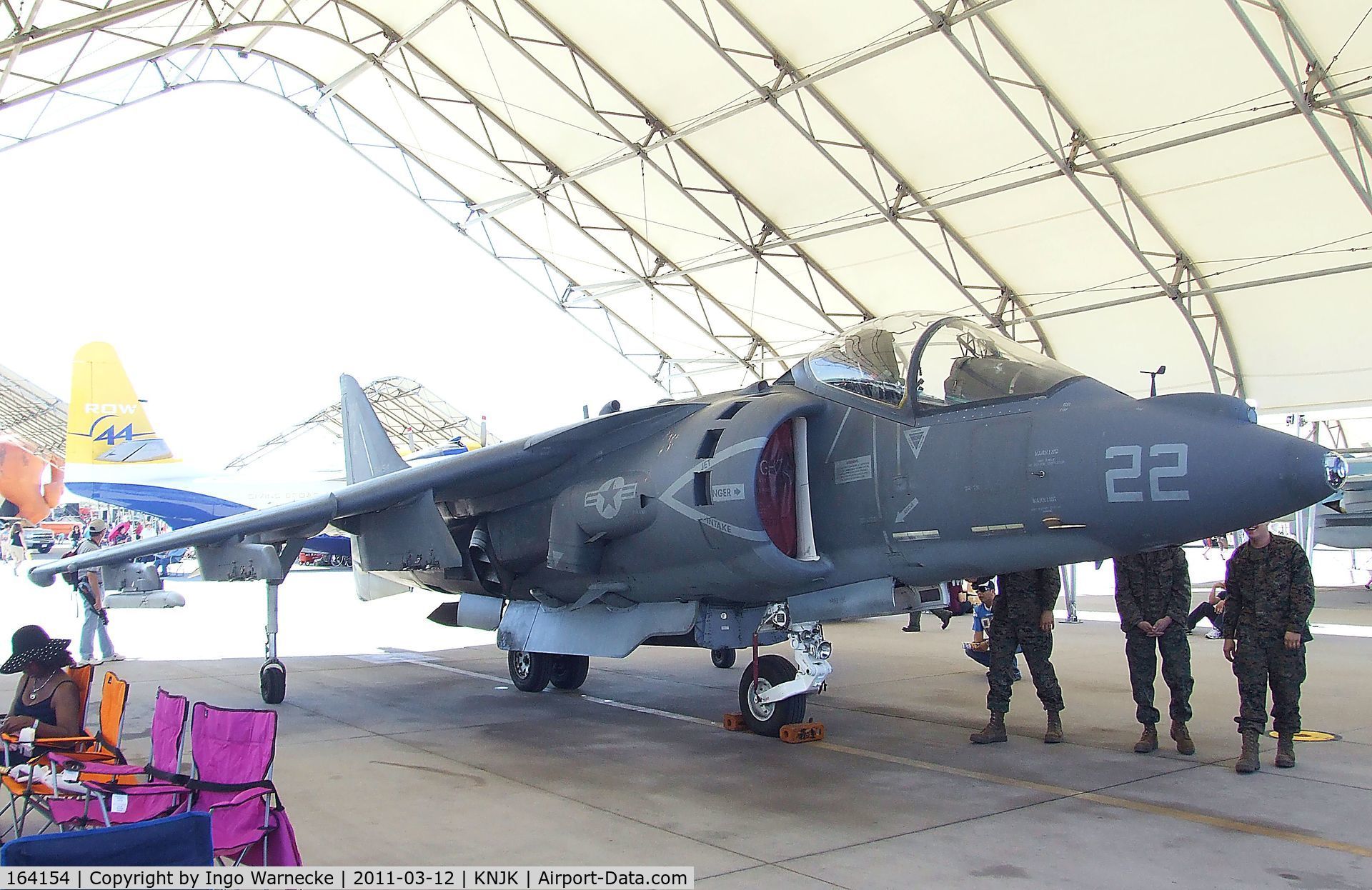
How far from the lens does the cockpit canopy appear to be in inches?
218

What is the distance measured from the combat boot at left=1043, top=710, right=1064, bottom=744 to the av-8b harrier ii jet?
1.05 m

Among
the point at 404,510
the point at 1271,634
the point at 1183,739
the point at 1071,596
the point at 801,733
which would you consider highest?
the point at 404,510

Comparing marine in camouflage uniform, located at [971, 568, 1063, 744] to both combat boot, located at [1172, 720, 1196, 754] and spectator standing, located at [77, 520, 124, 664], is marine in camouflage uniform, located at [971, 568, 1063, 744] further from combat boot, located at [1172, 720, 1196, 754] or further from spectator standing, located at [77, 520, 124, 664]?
spectator standing, located at [77, 520, 124, 664]

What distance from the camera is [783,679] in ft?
22.6

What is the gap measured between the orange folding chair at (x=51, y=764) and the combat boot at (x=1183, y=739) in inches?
230

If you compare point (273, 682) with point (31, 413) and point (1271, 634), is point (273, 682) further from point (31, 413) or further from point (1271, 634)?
point (31, 413)

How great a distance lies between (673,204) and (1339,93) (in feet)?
31.6

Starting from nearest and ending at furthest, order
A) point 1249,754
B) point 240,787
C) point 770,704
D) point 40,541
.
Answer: point 240,787
point 1249,754
point 770,704
point 40,541

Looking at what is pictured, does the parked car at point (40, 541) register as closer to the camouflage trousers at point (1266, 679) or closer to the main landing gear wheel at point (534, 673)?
the main landing gear wheel at point (534, 673)

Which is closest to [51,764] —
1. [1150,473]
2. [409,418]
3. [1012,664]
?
[1150,473]

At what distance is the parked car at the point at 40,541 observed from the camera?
35.4 metres

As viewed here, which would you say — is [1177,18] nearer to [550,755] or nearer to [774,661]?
[774,661]

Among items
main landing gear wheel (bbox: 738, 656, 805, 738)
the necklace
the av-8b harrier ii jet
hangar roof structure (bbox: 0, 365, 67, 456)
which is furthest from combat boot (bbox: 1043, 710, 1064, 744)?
hangar roof structure (bbox: 0, 365, 67, 456)

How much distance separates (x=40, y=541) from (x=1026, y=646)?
128ft
